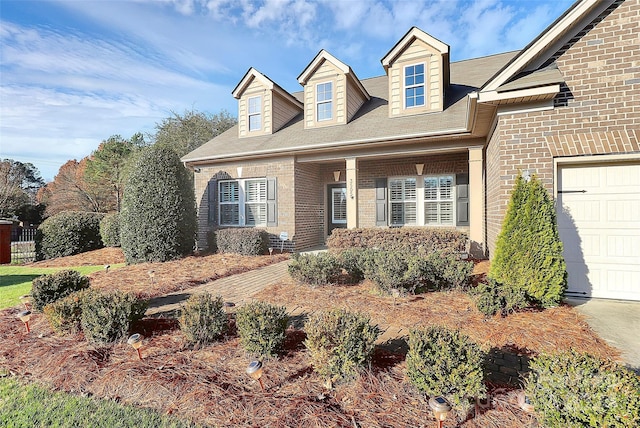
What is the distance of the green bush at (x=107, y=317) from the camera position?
334 cm

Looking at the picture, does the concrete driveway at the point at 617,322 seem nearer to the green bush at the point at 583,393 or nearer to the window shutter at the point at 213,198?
the green bush at the point at 583,393

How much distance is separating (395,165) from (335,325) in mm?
8385

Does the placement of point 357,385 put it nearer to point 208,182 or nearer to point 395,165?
point 395,165

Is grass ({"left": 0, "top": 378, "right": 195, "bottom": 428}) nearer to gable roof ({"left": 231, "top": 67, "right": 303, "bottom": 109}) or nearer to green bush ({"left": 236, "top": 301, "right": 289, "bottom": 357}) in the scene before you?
green bush ({"left": 236, "top": 301, "right": 289, "bottom": 357})

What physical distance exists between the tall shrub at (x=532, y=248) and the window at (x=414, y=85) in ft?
18.6

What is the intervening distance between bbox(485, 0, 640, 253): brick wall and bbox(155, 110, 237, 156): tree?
69.2ft

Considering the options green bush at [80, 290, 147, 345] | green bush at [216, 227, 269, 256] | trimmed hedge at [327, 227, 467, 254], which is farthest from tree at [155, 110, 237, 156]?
green bush at [80, 290, 147, 345]

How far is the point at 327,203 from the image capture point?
11.7 metres

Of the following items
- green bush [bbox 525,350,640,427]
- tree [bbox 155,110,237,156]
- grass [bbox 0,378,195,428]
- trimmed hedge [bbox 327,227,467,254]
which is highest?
tree [bbox 155,110,237,156]

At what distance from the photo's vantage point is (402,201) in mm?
10281

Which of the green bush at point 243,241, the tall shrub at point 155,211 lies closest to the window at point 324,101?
the green bush at point 243,241

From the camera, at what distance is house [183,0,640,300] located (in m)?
4.53

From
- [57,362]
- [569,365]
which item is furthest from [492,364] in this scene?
[57,362]

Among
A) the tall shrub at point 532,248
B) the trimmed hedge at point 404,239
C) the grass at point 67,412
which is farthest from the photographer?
the trimmed hedge at point 404,239
